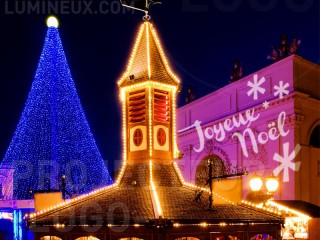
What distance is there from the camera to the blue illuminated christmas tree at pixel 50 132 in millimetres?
22484

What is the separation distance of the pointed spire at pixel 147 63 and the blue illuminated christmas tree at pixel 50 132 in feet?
27.0

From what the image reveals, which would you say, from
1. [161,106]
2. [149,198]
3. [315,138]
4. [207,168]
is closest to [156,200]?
[149,198]

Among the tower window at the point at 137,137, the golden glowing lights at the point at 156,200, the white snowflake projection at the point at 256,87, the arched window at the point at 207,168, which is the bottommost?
the golden glowing lights at the point at 156,200

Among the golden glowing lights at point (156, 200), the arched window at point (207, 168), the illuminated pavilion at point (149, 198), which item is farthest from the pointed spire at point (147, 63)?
the arched window at point (207, 168)

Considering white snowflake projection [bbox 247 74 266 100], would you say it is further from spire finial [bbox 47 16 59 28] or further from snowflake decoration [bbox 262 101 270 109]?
spire finial [bbox 47 16 59 28]

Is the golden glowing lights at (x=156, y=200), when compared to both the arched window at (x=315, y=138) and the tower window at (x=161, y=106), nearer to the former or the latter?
the tower window at (x=161, y=106)

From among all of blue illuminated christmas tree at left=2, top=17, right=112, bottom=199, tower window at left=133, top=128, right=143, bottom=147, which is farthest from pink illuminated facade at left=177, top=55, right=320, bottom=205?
tower window at left=133, top=128, right=143, bottom=147

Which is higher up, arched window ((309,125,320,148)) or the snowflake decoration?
the snowflake decoration

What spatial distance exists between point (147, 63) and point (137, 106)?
1.40 metres

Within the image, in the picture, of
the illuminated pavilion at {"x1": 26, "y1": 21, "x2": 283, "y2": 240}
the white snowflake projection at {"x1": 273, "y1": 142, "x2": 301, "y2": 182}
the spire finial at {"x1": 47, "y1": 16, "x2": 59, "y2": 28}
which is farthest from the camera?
the white snowflake projection at {"x1": 273, "y1": 142, "x2": 301, "y2": 182}

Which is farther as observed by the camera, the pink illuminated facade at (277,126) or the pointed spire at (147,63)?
the pink illuminated facade at (277,126)

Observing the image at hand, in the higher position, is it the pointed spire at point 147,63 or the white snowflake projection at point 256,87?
the white snowflake projection at point 256,87

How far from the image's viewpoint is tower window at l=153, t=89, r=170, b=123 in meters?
14.6

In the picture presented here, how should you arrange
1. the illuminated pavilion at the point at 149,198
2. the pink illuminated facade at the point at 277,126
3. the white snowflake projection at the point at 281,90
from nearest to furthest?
the illuminated pavilion at the point at 149,198 → the pink illuminated facade at the point at 277,126 → the white snowflake projection at the point at 281,90
